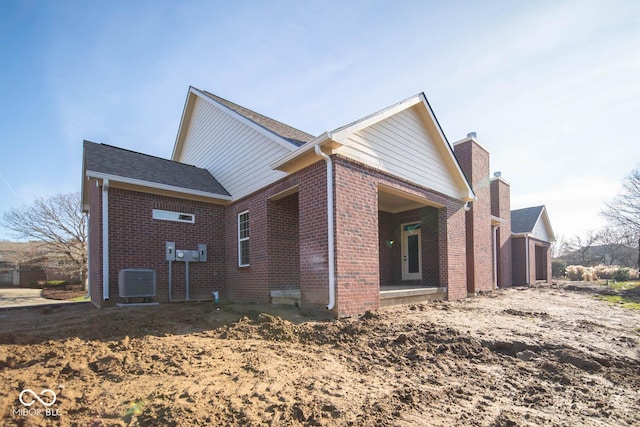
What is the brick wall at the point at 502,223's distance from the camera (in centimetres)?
1697

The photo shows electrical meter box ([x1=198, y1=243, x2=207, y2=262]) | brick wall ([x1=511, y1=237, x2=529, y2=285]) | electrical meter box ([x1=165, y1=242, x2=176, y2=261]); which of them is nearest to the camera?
electrical meter box ([x1=165, y1=242, x2=176, y2=261])

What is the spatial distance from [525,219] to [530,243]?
2.03 metres

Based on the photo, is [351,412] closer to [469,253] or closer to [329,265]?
A: [329,265]

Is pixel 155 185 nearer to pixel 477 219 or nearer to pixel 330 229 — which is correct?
pixel 330 229

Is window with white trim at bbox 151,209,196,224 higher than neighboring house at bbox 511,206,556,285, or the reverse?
window with white trim at bbox 151,209,196,224

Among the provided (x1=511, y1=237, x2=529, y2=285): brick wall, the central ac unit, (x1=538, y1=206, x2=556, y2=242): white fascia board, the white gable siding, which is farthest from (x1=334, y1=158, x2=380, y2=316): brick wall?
(x1=538, y1=206, x2=556, y2=242): white fascia board

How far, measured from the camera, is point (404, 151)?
28.9 feet

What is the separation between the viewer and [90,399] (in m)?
2.86

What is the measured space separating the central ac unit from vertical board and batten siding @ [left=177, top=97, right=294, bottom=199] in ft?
10.9

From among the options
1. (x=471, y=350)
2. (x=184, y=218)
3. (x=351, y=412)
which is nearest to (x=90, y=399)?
(x=351, y=412)

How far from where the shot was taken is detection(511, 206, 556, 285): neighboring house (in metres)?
19.9

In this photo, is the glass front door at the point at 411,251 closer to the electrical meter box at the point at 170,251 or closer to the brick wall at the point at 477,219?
the brick wall at the point at 477,219

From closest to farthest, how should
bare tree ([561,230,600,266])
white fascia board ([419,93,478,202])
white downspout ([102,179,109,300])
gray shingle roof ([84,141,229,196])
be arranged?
white downspout ([102,179,109,300]) → gray shingle roof ([84,141,229,196]) → white fascia board ([419,93,478,202]) → bare tree ([561,230,600,266])

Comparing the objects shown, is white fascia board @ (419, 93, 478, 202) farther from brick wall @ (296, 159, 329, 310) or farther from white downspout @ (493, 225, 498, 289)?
white downspout @ (493, 225, 498, 289)
